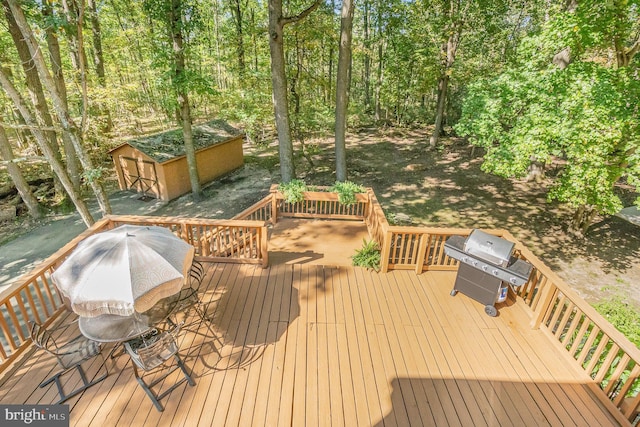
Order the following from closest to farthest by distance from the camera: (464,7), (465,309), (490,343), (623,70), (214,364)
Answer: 1. (214,364)
2. (490,343)
3. (465,309)
4. (623,70)
5. (464,7)

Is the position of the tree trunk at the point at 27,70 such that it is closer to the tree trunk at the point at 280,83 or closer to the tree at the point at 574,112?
the tree trunk at the point at 280,83

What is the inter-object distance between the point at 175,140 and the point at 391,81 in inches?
577

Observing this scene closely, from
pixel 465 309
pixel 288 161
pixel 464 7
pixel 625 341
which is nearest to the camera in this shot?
pixel 625 341

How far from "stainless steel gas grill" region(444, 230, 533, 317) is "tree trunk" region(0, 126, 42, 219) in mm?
13633

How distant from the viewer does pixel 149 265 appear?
9.95ft

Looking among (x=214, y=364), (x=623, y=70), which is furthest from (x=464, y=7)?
(x=214, y=364)

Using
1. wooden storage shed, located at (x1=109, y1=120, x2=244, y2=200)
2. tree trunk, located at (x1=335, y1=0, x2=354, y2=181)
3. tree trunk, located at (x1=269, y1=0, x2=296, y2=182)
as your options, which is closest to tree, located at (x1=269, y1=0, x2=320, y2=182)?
tree trunk, located at (x1=269, y1=0, x2=296, y2=182)

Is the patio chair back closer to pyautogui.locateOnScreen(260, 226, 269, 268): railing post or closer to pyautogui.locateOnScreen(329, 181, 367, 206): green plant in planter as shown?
pyautogui.locateOnScreen(260, 226, 269, 268): railing post

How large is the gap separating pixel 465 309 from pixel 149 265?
4.24 meters

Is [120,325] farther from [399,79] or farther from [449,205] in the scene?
[399,79]

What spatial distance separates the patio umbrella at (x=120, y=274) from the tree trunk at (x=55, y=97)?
422cm

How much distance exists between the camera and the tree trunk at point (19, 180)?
34.1 ft

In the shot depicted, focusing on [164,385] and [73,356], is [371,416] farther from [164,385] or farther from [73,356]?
[73,356]

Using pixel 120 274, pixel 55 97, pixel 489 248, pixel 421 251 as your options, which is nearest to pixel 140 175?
pixel 55 97
